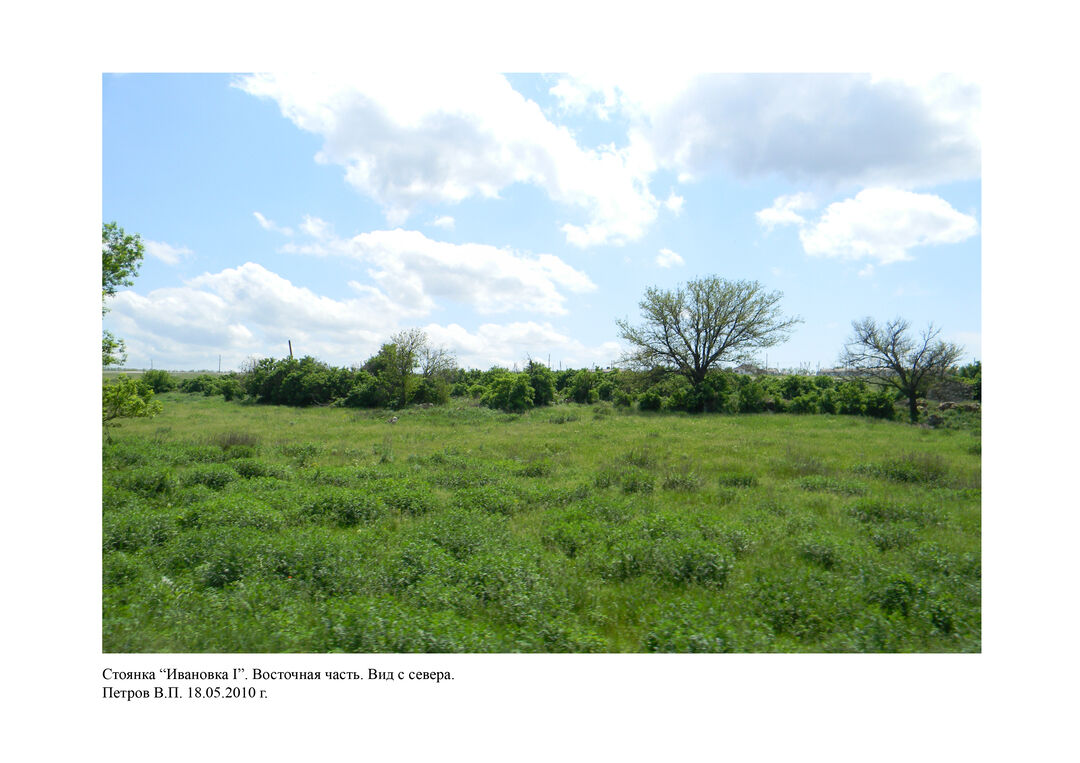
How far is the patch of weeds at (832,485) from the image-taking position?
36.9 feet

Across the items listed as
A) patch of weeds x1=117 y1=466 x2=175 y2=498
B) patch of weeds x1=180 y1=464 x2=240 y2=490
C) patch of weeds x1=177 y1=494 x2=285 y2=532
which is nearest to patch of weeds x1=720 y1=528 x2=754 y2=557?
patch of weeds x1=177 y1=494 x2=285 y2=532

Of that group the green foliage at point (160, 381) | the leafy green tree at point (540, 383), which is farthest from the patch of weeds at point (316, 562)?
the green foliage at point (160, 381)

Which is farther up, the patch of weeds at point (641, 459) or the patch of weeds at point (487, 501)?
the patch of weeds at point (641, 459)

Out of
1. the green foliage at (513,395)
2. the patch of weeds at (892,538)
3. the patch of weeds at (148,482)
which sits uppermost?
the green foliage at (513,395)

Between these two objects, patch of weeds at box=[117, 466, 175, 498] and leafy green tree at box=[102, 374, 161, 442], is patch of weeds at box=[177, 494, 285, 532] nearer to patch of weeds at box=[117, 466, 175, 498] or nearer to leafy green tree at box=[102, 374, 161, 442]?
patch of weeds at box=[117, 466, 175, 498]

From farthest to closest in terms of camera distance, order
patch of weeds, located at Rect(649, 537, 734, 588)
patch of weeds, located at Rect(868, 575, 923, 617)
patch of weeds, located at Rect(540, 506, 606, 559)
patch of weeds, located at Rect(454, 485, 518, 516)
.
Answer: patch of weeds, located at Rect(454, 485, 518, 516)
patch of weeds, located at Rect(540, 506, 606, 559)
patch of weeds, located at Rect(649, 537, 734, 588)
patch of weeds, located at Rect(868, 575, 923, 617)

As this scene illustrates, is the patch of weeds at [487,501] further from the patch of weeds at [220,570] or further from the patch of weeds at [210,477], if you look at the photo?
the patch of weeds at [210,477]

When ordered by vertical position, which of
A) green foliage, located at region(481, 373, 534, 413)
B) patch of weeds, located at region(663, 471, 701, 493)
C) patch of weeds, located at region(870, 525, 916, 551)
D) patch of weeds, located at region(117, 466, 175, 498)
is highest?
green foliage, located at region(481, 373, 534, 413)

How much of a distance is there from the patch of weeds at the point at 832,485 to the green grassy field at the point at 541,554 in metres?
0.06

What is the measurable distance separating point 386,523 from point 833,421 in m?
29.2

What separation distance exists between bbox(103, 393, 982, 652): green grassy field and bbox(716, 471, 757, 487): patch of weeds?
7cm

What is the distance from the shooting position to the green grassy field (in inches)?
198
